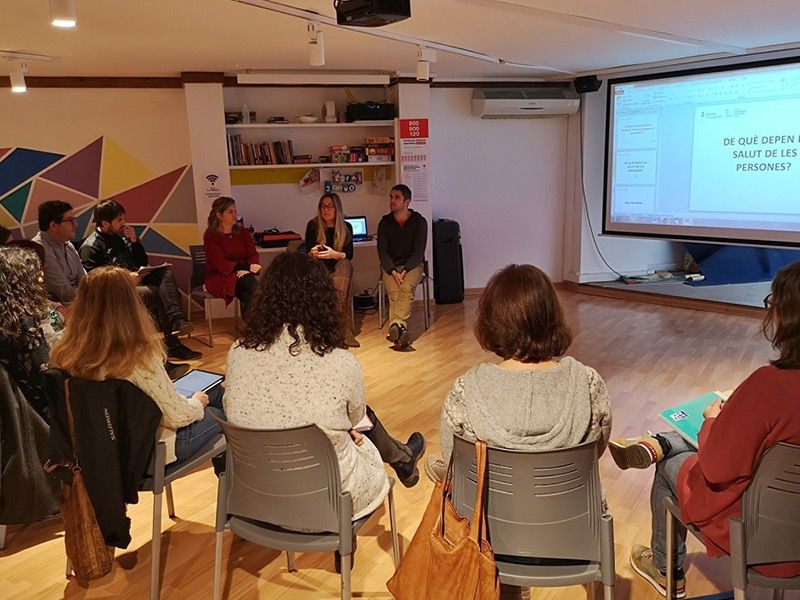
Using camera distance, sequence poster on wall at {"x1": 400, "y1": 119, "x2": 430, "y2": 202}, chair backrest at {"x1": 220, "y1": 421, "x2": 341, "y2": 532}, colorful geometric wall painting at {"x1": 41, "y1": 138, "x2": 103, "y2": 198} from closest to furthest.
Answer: chair backrest at {"x1": 220, "y1": 421, "x2": 341, "y2": 532}
colorful geometric wall painting at {"x1": 41, "y1": 138, "x2": 103, "y2": 198}
poster on wall at {"x1": 400, "y1": 119, "x2": 430, "y2": 202}

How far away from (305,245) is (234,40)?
6.77 ft

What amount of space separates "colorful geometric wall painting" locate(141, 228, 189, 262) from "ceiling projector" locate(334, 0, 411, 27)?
4058 mm

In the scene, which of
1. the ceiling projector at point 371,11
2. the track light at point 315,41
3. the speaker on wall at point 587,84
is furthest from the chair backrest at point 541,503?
the speaker on wall at point 587,84

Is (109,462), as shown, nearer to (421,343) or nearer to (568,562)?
(568,562)

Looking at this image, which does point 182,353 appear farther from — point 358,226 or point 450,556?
point 450,556

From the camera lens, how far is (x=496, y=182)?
7539mm

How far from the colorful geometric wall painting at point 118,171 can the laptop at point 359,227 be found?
81.9 inches

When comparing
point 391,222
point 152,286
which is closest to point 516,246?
point 391,222

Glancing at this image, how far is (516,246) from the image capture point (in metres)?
7.75

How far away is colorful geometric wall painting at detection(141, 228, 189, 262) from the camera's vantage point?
6.71 meters

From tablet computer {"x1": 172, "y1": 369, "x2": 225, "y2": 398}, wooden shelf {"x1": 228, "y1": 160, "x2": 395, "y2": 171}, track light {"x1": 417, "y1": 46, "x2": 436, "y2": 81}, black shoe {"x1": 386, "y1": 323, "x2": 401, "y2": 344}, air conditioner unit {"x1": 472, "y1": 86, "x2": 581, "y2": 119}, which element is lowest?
black shoe {"x1": 386, "y1": 323, "x2": 401, "y2": 344}

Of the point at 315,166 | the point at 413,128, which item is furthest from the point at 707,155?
the point at 315,166

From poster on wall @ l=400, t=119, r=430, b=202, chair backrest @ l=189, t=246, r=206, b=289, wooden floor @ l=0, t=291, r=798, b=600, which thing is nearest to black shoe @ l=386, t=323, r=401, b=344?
wooden floor @ l=0, t=291, r=798, b=600

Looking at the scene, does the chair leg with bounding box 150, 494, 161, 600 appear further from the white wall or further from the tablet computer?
the white wall
